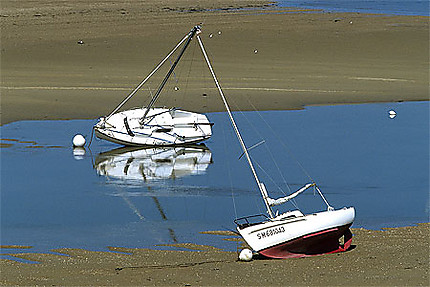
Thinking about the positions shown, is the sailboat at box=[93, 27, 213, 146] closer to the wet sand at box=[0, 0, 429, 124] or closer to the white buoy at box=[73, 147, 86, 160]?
the white buoy at box=[73, 147, 86, 160]

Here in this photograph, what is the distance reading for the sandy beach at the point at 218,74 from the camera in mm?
13859

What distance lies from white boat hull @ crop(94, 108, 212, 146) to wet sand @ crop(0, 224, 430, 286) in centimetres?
905

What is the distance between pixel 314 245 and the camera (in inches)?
588

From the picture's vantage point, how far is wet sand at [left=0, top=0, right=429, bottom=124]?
31.6 metres

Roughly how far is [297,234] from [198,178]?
6.88 meters

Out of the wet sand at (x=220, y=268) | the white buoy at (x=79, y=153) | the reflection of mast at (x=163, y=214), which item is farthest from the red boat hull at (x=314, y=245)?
the white buoy at (x=79, y=153)

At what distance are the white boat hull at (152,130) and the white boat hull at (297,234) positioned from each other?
997cm

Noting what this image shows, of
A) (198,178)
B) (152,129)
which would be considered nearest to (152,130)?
(152,129)

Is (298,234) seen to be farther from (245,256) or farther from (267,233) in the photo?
(245,256)

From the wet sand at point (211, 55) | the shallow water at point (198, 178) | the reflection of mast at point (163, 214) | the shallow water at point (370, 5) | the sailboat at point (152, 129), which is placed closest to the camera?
the reflection of mast at point (163, 214)

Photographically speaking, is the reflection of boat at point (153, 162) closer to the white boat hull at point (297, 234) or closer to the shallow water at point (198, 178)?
the shallow water at point (198, 178)

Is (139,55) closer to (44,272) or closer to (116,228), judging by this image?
(116,228)

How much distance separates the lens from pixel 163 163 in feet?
75.6

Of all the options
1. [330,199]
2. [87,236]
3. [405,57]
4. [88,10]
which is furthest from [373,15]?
[87,236]
